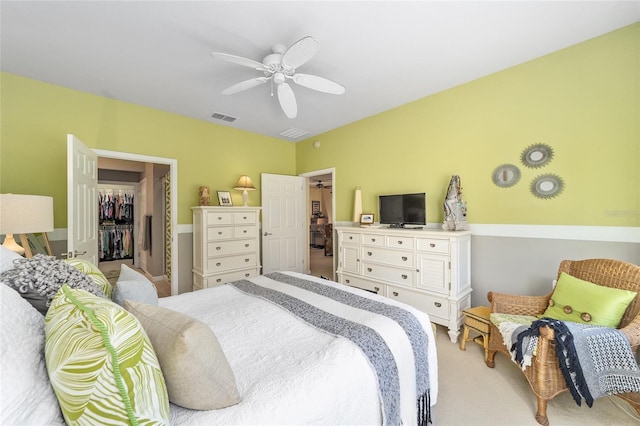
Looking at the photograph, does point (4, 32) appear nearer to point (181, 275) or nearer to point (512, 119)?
point (181, 275)

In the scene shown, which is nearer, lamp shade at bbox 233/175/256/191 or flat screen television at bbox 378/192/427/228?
flat screen television at bbox 378/192/427/228

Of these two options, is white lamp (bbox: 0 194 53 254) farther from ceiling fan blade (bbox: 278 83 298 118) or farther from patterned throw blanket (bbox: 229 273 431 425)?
ceiling fan blade (bbox: 278 83 298 118)

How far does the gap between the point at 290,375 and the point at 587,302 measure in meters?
2.18

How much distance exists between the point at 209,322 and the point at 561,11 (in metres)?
3.22

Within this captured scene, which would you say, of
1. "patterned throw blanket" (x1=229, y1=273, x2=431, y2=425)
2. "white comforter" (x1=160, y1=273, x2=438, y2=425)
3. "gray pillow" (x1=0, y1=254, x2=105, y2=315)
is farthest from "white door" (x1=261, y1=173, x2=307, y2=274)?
"gray pillow" (x1=0, y1=254, x2=105, y2=315)

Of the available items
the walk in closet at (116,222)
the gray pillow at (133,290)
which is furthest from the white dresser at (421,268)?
the walk in closet at (116,222)

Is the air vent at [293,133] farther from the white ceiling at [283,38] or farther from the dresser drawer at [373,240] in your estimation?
the dresser drawer at [373,240]

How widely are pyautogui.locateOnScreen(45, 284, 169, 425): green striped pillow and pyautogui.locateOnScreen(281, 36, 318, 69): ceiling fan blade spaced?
5.54 feet

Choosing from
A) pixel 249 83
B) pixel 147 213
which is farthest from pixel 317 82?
pixel 147 213

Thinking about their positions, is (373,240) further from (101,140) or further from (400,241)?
(101,140)

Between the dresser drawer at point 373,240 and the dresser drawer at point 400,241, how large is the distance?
4.0 inches

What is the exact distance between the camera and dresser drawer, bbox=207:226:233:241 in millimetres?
3482

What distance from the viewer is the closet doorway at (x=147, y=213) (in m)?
4.56

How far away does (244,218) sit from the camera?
382 cm
